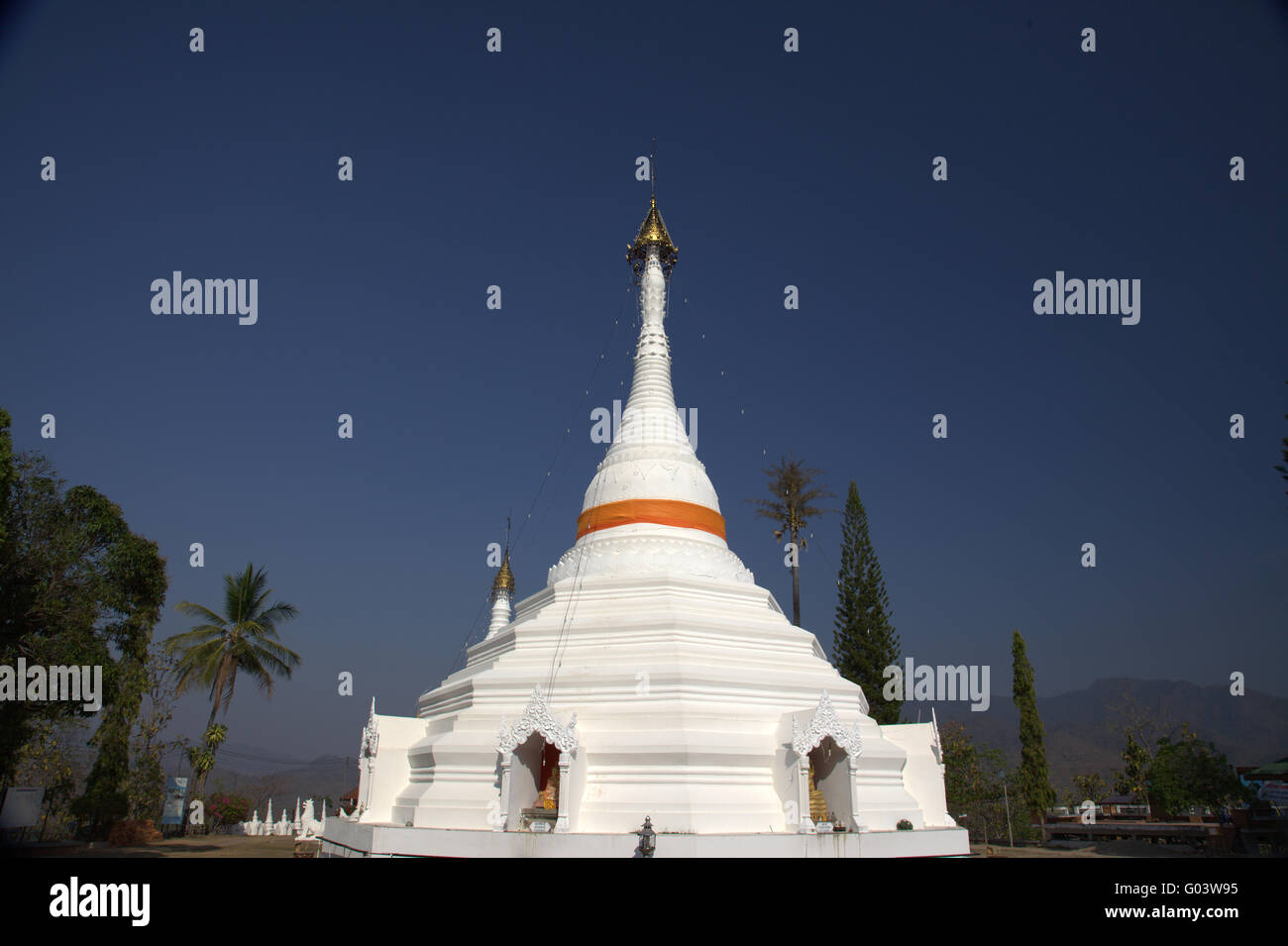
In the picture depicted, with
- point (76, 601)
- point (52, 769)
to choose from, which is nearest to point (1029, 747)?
point (76, 601)

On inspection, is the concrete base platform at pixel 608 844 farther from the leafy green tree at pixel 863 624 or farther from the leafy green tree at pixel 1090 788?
the leafy green tree at pixel 1090 788

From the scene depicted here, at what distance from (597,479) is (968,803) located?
25.9 m

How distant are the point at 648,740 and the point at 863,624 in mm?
25510

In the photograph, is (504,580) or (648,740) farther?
(504,580)

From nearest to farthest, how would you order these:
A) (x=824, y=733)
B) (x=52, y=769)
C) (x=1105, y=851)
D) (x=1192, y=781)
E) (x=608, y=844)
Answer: (x=608, y=844), (x=824, y=733), (x=1105, y=851), (x=52, y=769), (x=1192, y=781)

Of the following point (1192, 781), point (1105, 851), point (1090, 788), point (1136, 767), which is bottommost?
point (1090, 788)

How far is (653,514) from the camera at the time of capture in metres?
25.0

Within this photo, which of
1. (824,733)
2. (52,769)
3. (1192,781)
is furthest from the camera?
(1192,781)

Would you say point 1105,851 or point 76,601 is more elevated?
point 76,601

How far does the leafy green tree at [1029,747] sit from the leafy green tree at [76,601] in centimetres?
3661

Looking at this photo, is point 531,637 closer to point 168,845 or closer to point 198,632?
point 168,845

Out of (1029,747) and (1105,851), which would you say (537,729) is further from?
(1029,747)

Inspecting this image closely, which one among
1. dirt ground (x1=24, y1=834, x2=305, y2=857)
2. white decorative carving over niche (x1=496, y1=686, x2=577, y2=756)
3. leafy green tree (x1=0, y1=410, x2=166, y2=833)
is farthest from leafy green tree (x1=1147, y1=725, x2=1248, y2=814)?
leafy green tree (x1=0, y1=410, x2=166, y2=833)

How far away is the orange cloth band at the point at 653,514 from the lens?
25.0 m
